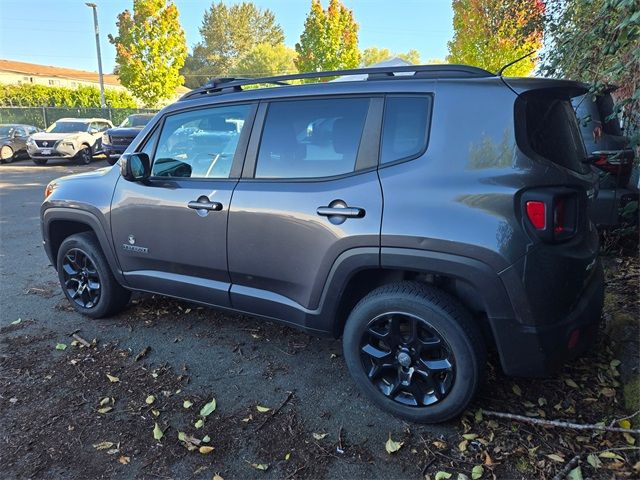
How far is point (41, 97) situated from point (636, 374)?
122 feet

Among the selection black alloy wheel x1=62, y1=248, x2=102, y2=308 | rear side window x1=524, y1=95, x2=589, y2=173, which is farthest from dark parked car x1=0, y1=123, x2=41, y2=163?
rear side window x1=524, y1=95, x2=589, y2=173

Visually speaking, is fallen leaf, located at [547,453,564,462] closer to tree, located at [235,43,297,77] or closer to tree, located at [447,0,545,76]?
tree, located at [447,0,545,76]

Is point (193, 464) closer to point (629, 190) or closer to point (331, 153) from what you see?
point (331, 153)

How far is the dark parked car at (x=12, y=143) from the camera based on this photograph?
1777 cm

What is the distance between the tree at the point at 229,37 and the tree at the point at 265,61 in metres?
1.64

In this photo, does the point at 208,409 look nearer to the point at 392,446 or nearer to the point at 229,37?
the point at 392,446

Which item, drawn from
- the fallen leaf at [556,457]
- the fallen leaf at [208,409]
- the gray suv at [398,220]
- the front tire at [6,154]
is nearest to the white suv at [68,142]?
the front tire at [6,154]

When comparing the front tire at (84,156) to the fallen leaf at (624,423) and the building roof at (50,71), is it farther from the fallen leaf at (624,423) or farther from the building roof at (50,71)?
the building roof at (50,71)

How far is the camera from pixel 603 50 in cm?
367

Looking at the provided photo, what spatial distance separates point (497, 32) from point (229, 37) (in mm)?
67493

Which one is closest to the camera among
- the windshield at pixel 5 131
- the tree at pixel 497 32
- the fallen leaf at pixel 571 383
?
the fallen leaf at pixel 571 383

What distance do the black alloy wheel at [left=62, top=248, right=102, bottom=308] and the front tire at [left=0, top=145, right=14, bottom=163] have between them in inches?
671

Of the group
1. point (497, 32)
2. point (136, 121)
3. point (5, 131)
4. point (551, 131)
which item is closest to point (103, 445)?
point (551, 131)

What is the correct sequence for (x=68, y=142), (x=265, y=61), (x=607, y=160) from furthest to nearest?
(x=265, y=61), (x=68, y=142), (x=607, y=160)
